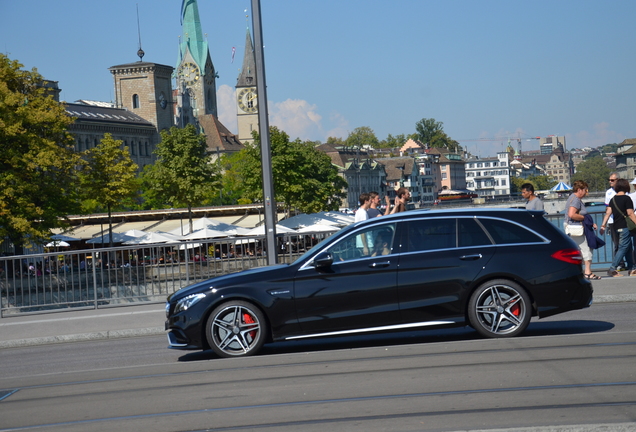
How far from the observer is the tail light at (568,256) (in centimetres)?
938

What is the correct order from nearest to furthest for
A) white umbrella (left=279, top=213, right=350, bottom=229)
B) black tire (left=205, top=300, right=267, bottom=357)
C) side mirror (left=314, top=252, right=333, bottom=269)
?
side mirror (left=314, top=252, right=333, bottom=269), black tire (left=205, top=300, right=267, bottom=357), white umbrella (left=279, top=213, right=350, bottom=229)

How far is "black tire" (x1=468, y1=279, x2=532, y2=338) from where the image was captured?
9266mm

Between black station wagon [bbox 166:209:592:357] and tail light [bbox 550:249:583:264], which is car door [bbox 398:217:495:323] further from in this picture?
tail light [bbox 550:249:583:264]

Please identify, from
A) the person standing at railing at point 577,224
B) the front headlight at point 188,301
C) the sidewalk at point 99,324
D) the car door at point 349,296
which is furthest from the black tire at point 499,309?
the person standing at railing at point 577,224

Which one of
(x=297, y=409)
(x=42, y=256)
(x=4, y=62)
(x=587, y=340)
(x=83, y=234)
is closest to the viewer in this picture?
(x=297, y=409)

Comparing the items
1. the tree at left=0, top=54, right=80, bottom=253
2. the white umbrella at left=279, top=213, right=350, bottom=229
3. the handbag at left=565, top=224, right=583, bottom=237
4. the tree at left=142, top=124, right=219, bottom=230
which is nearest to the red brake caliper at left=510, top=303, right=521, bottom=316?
the handbag at left=565, top=224, right=583, bottom=237

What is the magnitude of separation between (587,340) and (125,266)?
1012 cm

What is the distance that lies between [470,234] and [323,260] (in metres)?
1.73

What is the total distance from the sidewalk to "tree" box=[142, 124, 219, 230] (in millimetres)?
44236

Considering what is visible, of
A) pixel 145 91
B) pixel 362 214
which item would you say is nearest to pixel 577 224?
pixel 362 214

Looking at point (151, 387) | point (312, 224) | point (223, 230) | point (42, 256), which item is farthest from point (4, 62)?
point (151, 387)

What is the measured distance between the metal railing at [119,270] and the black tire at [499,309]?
7322 millimetres

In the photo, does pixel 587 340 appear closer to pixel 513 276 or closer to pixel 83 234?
pixel 513 276

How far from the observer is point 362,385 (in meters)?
7.52
